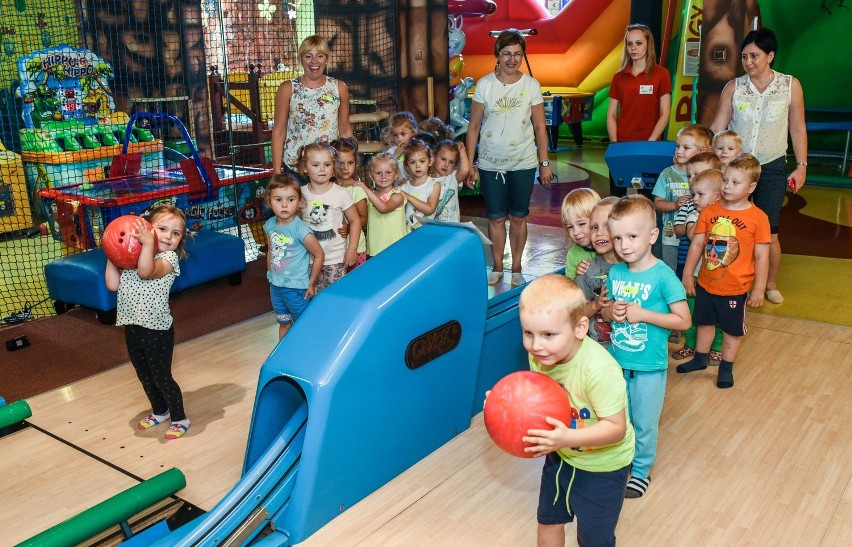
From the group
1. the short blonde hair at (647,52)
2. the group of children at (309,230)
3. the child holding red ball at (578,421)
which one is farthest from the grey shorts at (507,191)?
the child holding red ball at (578,421)

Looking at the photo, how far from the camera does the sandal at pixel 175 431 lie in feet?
10.8

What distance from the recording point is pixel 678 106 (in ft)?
25.3

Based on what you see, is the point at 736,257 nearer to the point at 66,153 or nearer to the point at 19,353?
the point at 19,353

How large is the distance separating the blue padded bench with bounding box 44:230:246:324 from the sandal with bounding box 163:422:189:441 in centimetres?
163

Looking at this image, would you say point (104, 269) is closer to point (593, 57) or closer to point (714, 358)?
point (714, 358)

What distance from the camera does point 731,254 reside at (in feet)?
11.4

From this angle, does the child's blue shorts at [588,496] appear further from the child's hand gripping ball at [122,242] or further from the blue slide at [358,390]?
the child's hand gripping ball at [122,242]

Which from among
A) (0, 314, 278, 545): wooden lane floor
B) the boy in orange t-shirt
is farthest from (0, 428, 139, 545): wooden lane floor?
the boy in orange t-shirt

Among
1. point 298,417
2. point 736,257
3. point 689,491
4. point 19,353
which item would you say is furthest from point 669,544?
point 19,353

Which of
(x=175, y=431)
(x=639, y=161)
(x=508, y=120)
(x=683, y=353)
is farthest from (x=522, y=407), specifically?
(x=508, y=120)

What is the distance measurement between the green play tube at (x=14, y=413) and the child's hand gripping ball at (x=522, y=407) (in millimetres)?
2369

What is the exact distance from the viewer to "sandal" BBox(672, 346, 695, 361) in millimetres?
4012

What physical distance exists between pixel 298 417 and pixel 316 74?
2465 millimetres

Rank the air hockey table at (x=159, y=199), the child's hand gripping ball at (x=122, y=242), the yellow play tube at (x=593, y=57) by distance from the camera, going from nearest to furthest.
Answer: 1. the child's hand gripping ball at (x=122, y=242)
2. the air hockey table at (x=159, y=199)
3. the yellow play tube at (x=593, y=57)
